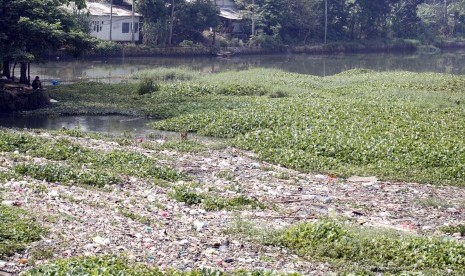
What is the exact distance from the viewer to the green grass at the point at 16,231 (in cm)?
927

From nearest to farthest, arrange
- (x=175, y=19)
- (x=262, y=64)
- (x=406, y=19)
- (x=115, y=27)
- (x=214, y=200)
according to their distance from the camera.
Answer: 1. (x=214, y=200)
2. (x=262, y=64)
3. (x=115, y=27)
4. (x=175, y=19)
5. (x=406, y=19)

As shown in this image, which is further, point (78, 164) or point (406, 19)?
point (406, 19)

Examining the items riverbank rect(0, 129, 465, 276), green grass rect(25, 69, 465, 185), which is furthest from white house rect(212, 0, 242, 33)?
riverbank rect(0, 129, 465, 276)

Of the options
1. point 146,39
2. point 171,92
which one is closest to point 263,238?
point 171,92

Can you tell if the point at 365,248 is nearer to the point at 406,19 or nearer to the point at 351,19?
the point at 351,19

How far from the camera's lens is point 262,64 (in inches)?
2244

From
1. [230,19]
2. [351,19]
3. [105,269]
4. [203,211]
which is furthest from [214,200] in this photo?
[351,19]

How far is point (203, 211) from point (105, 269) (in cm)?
432

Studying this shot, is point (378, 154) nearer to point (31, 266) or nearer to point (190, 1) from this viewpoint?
point (31, 266)

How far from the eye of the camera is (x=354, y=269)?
972cm

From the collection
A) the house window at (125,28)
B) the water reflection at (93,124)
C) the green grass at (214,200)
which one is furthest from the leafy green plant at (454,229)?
the house window at (125,28)

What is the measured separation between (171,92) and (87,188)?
17.3m

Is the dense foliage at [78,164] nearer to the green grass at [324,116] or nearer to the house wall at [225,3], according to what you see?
the green grass at [324,116]

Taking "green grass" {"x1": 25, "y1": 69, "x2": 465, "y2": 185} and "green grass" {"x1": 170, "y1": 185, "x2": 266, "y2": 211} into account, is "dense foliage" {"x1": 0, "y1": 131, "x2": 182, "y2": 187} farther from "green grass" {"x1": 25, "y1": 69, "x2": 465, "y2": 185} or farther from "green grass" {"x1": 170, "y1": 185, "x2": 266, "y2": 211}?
"green grass" {"x1": 25, "y1": 69, "x2": 465, "y2": 185}
